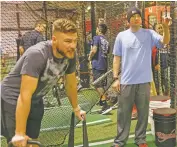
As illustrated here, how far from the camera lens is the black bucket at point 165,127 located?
9.97ft

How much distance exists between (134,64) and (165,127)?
760 mm

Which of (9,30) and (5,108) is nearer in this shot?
(5,108)

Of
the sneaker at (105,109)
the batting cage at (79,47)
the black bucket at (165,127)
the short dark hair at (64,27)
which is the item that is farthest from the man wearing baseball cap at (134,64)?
the sneaker at (105,109)

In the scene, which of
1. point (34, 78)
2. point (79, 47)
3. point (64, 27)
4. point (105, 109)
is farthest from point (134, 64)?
point (79, 47)

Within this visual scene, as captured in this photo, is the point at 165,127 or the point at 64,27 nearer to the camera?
the point at 64,27

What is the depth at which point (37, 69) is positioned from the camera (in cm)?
170

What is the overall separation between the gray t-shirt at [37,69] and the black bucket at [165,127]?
143 centimetres

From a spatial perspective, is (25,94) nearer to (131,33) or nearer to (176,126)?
(131,33)

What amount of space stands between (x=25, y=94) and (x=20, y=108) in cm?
8

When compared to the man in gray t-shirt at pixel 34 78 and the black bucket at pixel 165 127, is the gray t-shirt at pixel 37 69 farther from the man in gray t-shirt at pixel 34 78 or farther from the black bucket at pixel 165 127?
the black bucket at pixel 165 127

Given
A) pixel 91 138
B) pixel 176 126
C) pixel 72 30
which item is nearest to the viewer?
pixel 72 30

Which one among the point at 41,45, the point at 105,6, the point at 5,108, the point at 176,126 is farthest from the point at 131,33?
the point at 105,6

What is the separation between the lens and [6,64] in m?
3.57

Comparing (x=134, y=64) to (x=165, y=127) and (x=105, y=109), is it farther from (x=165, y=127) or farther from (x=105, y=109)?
(x=105, y=109)
